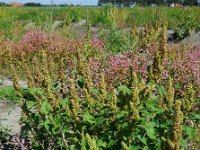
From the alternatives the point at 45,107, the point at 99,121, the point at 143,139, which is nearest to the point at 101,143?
the point at 99,121

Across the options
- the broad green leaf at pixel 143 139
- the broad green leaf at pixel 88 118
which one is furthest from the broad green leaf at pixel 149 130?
the broad green leaf at pixel 88 118

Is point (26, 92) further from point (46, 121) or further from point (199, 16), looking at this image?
point (199, 16)

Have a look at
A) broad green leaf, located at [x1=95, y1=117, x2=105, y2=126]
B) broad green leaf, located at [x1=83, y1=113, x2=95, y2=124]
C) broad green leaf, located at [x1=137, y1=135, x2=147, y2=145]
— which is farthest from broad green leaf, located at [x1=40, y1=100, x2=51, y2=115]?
broad green leaf, located at [x1=137, y1=135, x2=147, y2=145]

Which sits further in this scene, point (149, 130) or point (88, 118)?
point (88, 118)

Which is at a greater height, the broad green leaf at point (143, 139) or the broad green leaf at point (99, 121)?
the broad green leaf at point (99, 121)

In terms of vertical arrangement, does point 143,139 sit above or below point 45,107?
below

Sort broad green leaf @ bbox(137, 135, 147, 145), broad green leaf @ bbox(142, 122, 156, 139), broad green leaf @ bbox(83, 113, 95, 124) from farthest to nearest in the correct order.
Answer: broad green leaf @ bbox(83, 113, 95, 124) < broad green leaf @ bbox(137, 135, 147, 145) < broad green leaf @ bbox(142, 122, 156, 139)

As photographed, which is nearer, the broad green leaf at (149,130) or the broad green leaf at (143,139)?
the broad green leaf at (149,130)

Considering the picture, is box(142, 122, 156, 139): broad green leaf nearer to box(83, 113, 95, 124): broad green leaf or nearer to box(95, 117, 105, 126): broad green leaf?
box(95, 117, 105, 126): broad green leaf

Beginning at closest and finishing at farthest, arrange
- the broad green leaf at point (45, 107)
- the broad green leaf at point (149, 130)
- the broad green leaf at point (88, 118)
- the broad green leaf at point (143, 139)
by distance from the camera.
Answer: the broad green leaf at point (149, 130) → the broad green leaf at point (143, 139) → the broad green leaf at point (88, 118) → the broad green leaf at point (45, 107)

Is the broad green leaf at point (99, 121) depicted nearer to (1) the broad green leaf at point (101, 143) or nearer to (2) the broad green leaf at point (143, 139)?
(1) the broad green leaf at point (101, 143)

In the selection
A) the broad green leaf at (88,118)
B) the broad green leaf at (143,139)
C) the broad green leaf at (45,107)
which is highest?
the broad green leaf at (45,107)

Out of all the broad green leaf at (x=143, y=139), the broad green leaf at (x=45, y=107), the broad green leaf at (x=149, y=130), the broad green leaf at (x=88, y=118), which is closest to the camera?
the broad green leaf at (x=149, y=130)

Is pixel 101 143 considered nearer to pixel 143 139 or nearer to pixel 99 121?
pixel 99 121
